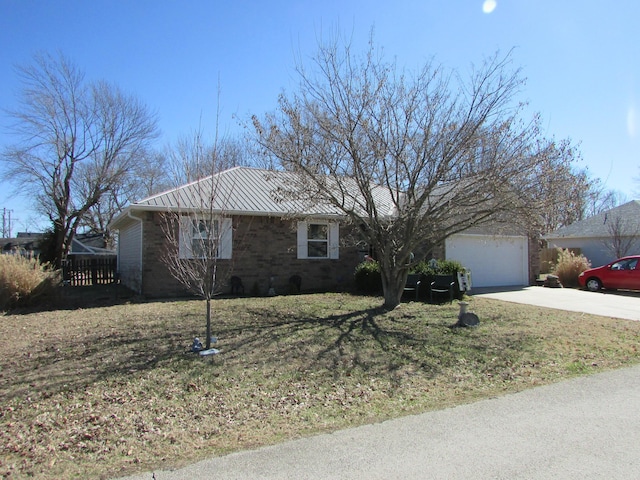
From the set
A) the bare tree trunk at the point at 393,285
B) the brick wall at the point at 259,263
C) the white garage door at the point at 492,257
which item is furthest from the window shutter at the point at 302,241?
the white garage door at the point at 492,257

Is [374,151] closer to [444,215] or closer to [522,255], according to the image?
[444,215]

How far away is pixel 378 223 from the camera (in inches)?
419

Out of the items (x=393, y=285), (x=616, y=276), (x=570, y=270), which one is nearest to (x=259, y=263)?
(x=393, y=285)

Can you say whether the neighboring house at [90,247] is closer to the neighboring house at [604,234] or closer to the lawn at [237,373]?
the lawn at [237,373]

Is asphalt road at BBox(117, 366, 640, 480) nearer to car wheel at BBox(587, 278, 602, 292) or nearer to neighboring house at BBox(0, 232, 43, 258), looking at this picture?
neighboring house at BBox(0, 232, 43, 258)

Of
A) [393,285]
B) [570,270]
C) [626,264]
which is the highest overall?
[626,264]

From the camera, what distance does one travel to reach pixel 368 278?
14547 millimetres

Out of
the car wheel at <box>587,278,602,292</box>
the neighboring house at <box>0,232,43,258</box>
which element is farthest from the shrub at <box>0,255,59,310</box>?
the car wheel at <box>587,278,602,292</box>

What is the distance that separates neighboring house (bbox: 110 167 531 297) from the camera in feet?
42.1

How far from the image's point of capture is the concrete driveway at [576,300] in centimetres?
1180

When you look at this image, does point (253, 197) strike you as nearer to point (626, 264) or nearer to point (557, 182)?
point (557, 182)

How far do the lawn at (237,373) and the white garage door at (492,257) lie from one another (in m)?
6.68

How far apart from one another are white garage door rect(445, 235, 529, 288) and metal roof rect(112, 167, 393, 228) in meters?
3.44

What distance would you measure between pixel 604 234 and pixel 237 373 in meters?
26.6
